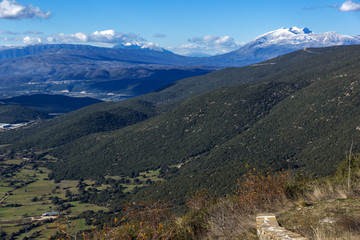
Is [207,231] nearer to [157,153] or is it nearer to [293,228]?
[293,228]

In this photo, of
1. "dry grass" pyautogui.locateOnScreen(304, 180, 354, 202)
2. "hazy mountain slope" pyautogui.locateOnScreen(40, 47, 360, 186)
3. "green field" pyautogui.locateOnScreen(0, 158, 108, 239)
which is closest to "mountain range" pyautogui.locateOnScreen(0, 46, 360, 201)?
"hazy mountain slope" pyautogui.locateOnScreen(40, 47, 360, 186)

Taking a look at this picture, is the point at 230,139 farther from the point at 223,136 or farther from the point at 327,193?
the point at 327,193

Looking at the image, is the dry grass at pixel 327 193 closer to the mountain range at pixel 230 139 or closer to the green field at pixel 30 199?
the mountain range at pixel 230 139

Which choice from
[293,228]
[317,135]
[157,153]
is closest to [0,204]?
[157,153]

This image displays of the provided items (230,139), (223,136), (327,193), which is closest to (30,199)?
(230,139)

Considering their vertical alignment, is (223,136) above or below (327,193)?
below

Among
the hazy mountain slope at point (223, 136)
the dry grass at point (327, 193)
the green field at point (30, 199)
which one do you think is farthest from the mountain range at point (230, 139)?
the dry grass at point (327, 193)

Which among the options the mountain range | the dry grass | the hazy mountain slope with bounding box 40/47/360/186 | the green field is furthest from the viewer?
the hazy mountain slope with bounding box 40/47/360/186

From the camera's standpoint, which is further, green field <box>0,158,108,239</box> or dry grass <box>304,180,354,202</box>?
green field <box>0,158,108,239</box>

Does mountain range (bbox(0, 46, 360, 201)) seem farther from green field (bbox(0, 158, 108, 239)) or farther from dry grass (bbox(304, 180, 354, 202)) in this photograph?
dry grass (bbox(304, 180, 354, 202))

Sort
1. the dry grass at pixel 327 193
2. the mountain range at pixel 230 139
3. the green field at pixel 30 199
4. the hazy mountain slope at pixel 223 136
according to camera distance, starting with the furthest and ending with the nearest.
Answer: the hazy mountain slope at pixel 223 136, the mountain range at pixel 230 139, the green field at pixel 30 199, the dry grass at pixel 327 193

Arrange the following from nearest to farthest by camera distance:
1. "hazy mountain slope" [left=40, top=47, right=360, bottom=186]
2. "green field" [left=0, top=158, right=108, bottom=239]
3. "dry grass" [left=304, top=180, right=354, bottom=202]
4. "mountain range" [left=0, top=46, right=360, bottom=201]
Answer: "dry grass" [left=304, top=180, right=354, bottom=202] < "green field" [left=0, top=158, right=108, bottom=239] < "mountain range" [left=0, top=46, right=360, bottom=201] < "hazy mountain slope" [left=40, top=47, right=360, bottom=186]

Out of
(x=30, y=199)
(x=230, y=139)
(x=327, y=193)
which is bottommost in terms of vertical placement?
(x=30, y=199)
